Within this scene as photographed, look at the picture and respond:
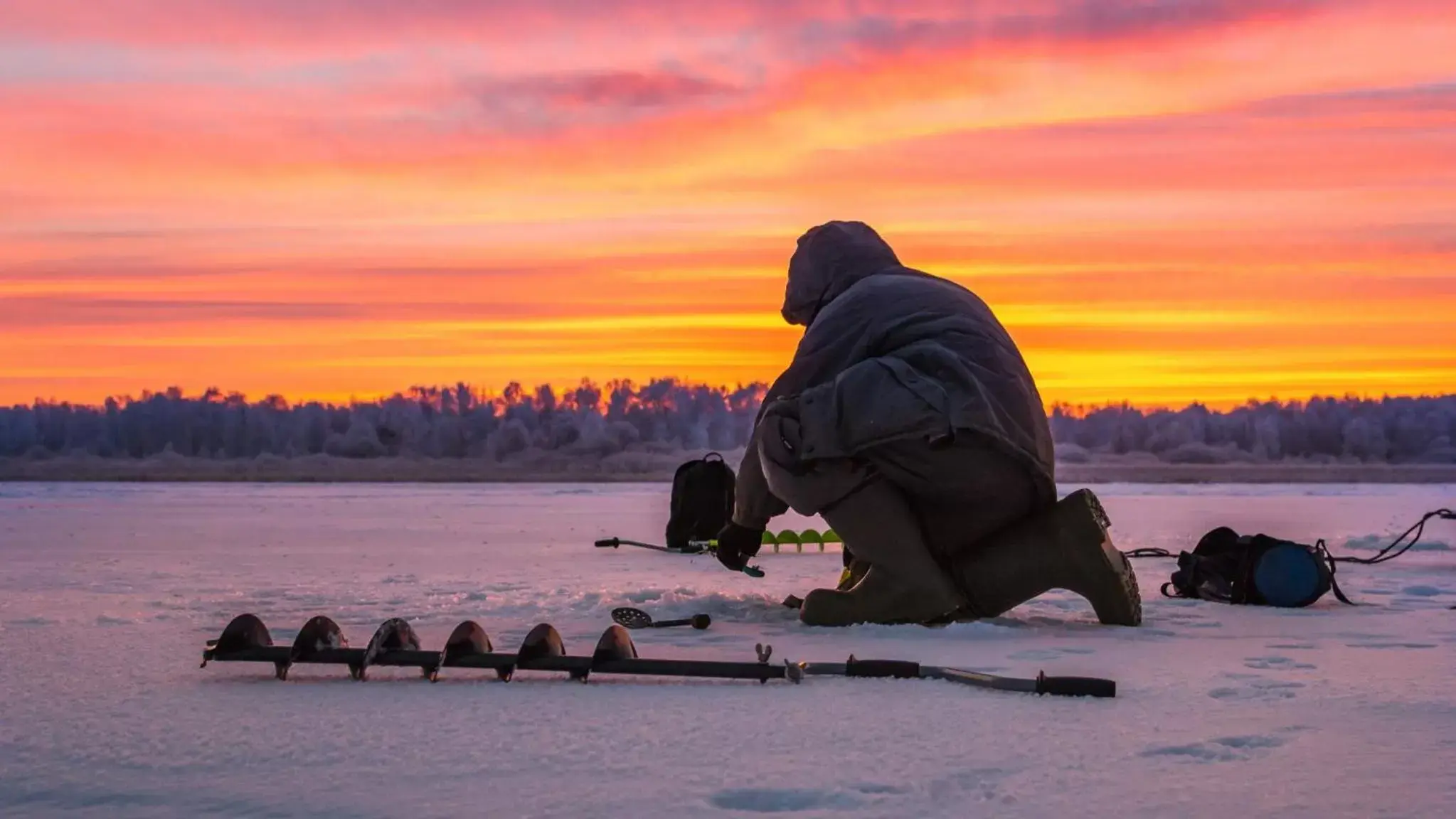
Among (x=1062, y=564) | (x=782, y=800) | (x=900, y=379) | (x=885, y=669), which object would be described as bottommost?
(x=782, y=800)

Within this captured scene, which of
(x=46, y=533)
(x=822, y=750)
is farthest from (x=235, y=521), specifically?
(x=822, y=750)

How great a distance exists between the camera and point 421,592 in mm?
7723

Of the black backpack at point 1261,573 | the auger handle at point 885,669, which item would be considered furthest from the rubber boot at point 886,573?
the black backpack at point 1261,573

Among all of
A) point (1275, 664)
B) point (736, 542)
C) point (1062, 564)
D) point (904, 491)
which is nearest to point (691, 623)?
point (736, 542)

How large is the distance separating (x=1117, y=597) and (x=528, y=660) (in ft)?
8.39

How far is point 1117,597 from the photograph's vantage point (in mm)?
6188

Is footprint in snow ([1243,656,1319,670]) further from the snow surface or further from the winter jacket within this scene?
the winter jacket

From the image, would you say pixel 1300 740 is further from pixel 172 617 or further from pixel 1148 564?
pixel 1148 564

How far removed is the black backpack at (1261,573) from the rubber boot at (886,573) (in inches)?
76.9

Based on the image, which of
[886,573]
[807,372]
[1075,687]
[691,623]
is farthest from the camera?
[807,372]

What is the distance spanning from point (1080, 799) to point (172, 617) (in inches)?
177

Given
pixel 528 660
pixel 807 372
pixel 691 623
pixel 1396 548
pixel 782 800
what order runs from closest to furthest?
pixel 782 800
pixel 528 660
pixel 691 623
pixel 807 372
pixel 1396 548

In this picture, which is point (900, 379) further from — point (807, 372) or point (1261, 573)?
point (1261, 573)

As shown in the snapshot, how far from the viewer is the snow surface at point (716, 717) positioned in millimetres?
3066
